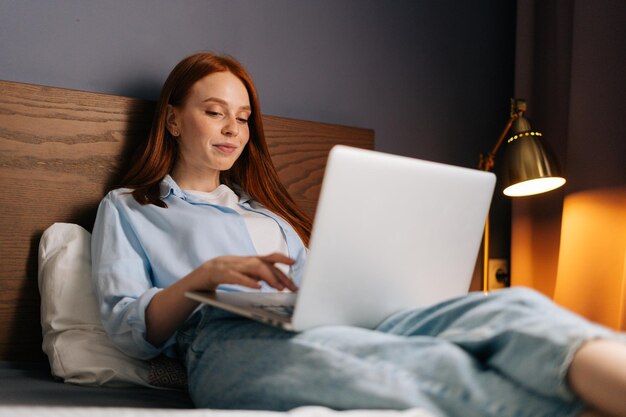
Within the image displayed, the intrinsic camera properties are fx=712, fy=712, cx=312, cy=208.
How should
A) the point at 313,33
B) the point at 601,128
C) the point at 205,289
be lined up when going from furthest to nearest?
1. the point at 313,33
2. the point at 601,128
3. the point at 205,289

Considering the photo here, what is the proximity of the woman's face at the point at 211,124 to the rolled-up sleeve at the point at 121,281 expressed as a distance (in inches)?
9.8

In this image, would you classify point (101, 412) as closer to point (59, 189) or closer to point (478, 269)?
point (59, 189)

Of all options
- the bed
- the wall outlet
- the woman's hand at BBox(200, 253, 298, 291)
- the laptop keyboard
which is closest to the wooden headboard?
the bed

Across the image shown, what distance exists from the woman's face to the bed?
15 centimetres

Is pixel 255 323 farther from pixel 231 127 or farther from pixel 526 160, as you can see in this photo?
pixel 526 160

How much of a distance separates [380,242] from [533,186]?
1127 millimetres

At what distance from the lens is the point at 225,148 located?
1760mm

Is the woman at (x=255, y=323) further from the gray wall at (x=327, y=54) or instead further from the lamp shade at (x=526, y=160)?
the lamp shade at (x=526, y=160)

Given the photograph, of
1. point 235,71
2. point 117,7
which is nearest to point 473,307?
point 235,71

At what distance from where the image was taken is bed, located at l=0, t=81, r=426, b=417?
1453 mm

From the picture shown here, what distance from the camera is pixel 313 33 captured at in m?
2.22

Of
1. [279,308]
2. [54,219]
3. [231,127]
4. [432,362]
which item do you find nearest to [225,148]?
[231,127]

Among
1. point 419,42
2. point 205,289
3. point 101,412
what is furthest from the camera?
point 419,42

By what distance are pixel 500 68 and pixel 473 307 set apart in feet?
5.60
